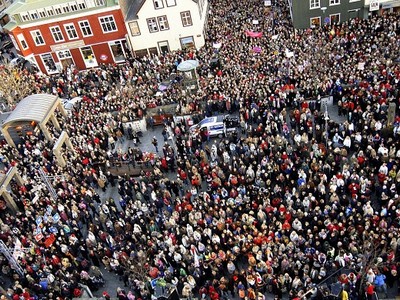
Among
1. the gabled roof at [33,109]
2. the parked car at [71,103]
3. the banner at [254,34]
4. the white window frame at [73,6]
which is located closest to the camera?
the gabled roof at [33,109]

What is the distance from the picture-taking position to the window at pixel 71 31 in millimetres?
44781

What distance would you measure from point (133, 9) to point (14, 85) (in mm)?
14290

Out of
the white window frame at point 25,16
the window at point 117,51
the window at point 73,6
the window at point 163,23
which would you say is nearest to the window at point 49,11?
the window at point 73,6

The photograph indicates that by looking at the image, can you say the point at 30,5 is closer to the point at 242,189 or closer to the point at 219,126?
the point at 219,126

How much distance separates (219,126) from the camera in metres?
30.9

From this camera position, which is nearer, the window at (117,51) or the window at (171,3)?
the window at (171,3)

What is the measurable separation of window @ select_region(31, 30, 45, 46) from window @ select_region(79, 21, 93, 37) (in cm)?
454

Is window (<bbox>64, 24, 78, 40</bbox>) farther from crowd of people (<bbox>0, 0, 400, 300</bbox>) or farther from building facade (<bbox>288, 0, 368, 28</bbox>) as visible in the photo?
building facade (<bbox>288, 0, 368, 28</bbox>)

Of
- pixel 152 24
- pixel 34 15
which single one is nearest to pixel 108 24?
pixel 152 24

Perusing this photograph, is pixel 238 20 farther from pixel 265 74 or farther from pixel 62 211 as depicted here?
pixel 62 211

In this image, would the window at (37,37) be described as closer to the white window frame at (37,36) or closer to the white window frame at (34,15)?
the white window frame at (37,36)

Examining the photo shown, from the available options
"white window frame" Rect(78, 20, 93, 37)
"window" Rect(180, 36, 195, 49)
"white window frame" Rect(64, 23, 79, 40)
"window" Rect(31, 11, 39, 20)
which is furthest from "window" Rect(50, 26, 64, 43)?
"window" Rect(180, 36, 195, 49)

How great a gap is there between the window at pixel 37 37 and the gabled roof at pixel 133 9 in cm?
933

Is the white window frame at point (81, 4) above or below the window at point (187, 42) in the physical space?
above
